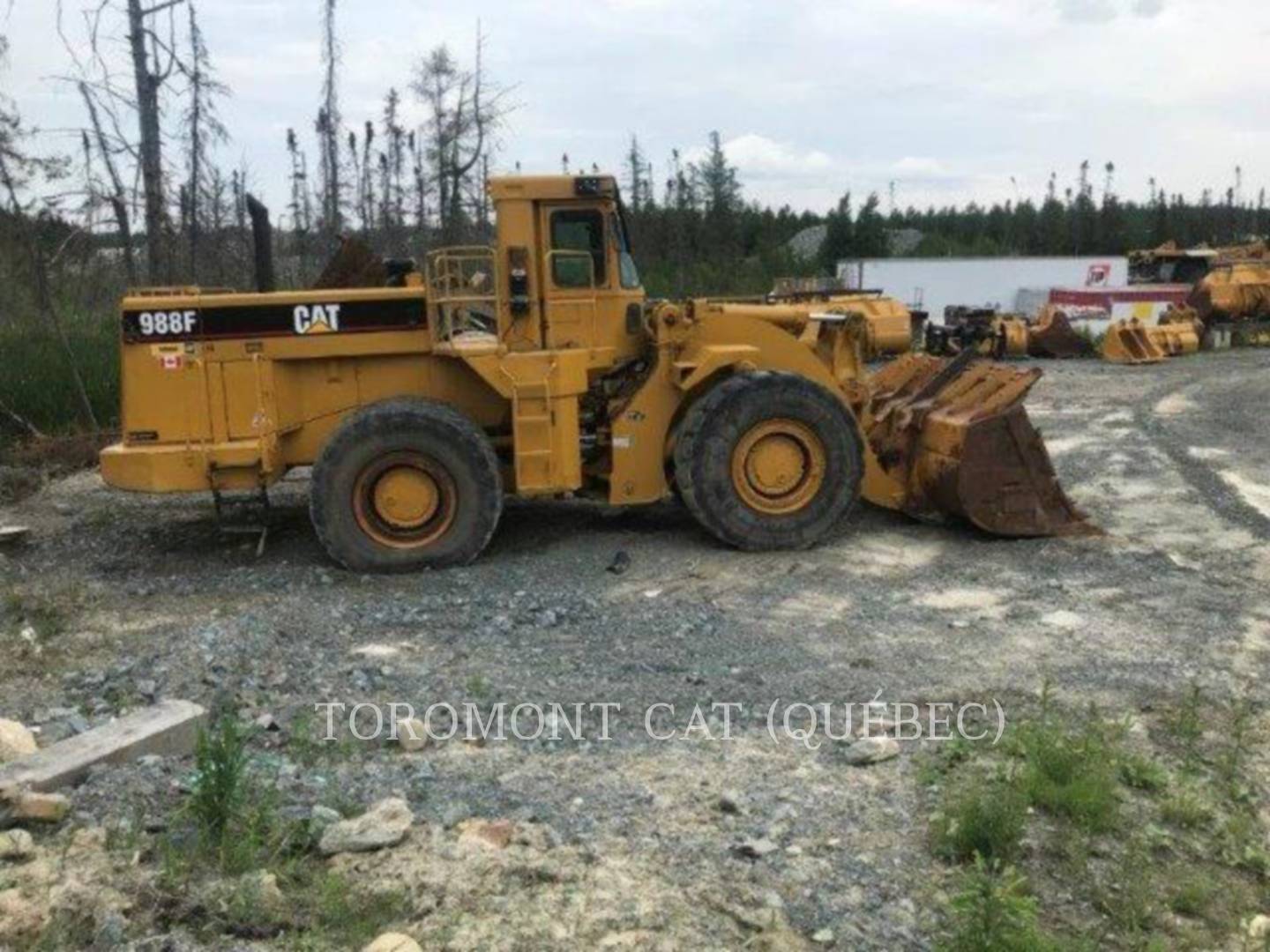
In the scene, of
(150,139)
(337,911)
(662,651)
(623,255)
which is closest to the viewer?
(337,911)

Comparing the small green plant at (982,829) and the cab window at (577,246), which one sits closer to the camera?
the small green plant at (982,829)

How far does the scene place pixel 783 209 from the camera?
187ft

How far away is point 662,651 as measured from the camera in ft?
22.2

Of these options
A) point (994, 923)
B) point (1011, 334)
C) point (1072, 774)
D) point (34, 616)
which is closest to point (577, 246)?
point (34, 616)

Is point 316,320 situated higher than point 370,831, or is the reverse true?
point 316,320

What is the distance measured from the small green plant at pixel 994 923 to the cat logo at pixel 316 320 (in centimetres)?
634

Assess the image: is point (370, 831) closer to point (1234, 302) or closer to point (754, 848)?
point (754, 848)

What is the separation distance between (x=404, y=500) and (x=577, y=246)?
2.17 m

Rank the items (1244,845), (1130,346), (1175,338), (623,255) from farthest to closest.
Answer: (1175,338), (1130,346), (623,255), (1244,845)

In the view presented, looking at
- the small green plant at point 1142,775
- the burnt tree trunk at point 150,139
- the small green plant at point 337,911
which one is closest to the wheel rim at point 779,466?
the small green plant at point 1142,775

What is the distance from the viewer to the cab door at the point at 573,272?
888 centimetres

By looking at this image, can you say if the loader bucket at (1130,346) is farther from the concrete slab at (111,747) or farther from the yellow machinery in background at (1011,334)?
the concrete slab at (111,747)

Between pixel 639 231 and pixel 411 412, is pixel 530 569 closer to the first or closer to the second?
pixel 411 412

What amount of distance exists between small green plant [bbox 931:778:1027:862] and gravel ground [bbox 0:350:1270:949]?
0.10m
